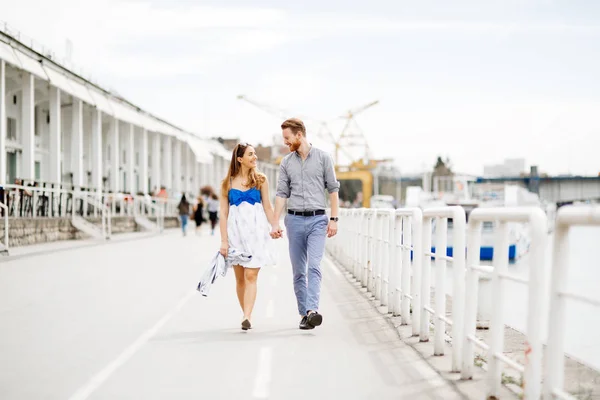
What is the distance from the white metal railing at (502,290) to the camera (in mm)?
4043

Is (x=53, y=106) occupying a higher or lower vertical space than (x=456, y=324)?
higher

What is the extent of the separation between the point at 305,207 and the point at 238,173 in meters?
0.74

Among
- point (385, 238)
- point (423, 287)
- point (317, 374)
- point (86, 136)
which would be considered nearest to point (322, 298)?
point (385, 238)

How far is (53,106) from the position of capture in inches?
1120

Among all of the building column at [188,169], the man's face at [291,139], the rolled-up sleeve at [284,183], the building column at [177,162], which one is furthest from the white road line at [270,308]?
the building column at [188,169]

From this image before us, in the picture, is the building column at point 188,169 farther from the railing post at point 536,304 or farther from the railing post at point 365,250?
the railing post at point 536,304

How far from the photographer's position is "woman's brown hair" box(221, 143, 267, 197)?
7.68 m

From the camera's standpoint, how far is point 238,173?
25.6 ft

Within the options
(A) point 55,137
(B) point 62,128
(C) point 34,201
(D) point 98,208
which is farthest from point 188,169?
(C) point 34,201

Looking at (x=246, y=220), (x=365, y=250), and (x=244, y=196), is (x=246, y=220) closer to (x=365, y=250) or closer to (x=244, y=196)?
(x=244, y=196)

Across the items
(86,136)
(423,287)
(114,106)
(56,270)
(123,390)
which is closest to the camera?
(123,390)

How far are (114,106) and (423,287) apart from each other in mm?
30022

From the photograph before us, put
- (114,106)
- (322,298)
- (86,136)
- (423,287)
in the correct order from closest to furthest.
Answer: (423,287)
(322,298)
(114,106)
(86,136)

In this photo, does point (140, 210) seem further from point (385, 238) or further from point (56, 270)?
point (385, 238)
